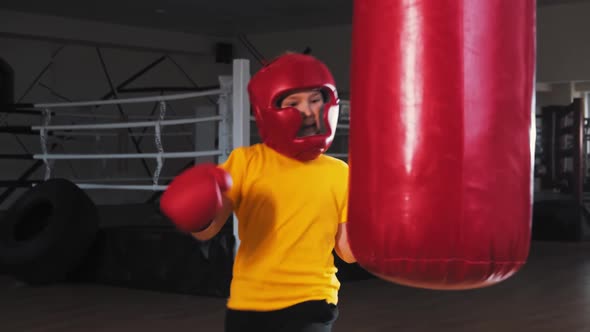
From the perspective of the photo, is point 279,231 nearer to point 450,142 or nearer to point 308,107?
point 308,107

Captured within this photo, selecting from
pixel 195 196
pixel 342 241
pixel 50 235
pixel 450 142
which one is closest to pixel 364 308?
pixel 50 235

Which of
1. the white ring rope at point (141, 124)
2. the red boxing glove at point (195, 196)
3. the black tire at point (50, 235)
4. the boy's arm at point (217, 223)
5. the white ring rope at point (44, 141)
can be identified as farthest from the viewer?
the white ring rope at point (44, 141)

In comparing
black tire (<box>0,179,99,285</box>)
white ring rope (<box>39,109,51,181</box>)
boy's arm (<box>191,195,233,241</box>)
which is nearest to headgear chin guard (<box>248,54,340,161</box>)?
boy's arm (<box>191,195,233,241</box>)

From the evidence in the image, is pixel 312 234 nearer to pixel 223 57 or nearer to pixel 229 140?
pixel 229 140

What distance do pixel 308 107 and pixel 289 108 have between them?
3.0 inches

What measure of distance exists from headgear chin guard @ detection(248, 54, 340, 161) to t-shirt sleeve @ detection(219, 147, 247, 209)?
0.07 m

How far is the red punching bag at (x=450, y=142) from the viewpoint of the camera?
1306mm

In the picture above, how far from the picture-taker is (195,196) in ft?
4.89

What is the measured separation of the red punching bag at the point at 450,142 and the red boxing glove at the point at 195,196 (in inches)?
11.2

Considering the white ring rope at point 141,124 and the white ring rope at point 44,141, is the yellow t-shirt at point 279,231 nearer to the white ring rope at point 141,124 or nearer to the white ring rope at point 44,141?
the white ring rope at point 141,124

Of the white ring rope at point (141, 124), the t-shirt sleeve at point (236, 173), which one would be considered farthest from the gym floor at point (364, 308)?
the t-shirt sleeve at point (236, 173)

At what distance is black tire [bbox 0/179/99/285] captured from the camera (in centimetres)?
459

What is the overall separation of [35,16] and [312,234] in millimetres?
8148

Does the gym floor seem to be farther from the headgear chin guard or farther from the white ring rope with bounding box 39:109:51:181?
the headgear chin guard
